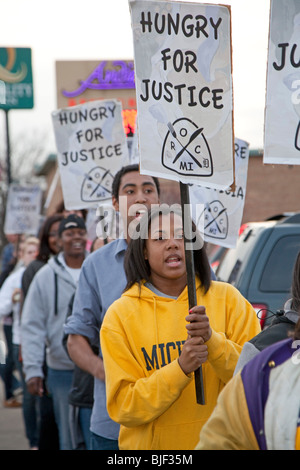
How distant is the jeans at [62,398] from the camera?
604 centimetres

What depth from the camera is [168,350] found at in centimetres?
340

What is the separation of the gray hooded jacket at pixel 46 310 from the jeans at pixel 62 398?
8.3 inches

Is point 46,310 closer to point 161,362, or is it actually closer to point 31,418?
point 31,418

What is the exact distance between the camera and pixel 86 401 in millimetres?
5074

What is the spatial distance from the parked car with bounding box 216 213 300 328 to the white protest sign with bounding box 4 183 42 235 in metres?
Answer: 6.47

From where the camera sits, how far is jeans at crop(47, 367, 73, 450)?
19.8 feet

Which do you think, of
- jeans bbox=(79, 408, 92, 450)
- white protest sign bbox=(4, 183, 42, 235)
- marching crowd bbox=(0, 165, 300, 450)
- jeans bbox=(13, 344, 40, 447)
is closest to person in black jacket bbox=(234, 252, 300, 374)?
marching crowd bbox=(0, 165, 300, 450)

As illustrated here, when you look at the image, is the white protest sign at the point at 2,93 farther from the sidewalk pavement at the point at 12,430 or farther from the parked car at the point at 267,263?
the parked car at the point at 267,263

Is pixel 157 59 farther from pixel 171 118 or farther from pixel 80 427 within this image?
pixel 80 427

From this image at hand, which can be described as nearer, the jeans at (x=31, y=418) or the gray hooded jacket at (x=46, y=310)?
the gray hooded jacket at (x=46, y=310)

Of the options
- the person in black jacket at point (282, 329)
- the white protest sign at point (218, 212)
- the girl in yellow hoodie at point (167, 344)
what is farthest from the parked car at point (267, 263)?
the person in black jacket at point (282, 329)

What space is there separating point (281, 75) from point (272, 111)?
17 centimetres

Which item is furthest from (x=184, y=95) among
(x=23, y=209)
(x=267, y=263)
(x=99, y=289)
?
(x=23, y=209)

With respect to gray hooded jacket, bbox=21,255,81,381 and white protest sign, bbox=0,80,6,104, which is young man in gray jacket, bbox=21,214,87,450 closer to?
gray hooded jacket, bbox=21,255,81,381
